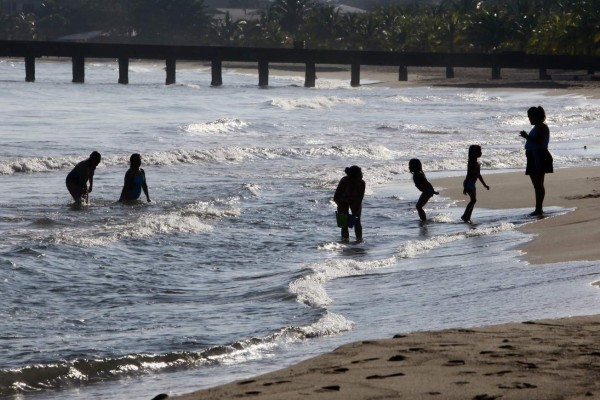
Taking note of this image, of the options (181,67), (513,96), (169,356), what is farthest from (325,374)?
(181,67)

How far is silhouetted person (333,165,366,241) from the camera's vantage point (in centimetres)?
1345

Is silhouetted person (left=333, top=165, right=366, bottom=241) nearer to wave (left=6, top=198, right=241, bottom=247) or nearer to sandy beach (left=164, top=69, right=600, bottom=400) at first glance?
wave (left=6, top=198, right=241, bottom=247)

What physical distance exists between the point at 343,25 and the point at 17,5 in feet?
232

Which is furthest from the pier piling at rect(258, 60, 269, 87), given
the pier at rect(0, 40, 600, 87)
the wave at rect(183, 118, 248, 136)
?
the wave at rect(183, 118, 248, 136)

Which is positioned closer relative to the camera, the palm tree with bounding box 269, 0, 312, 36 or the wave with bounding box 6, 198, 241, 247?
the wave with bounding box 6, 198, 241, 247

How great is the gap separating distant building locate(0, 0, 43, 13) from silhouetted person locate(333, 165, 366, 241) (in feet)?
491

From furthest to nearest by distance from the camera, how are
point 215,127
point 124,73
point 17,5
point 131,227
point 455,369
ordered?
point 17,5 → point 124,73 → point 215,127 → point 131,227 → point 455,369

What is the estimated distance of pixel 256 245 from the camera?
13.5 metres

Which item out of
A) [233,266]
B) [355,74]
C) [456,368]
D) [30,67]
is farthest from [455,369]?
[355,74]

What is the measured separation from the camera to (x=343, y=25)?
111 meters

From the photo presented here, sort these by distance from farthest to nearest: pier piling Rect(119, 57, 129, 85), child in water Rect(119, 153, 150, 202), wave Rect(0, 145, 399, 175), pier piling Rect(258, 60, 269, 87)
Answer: pier piling Rect(258, 60, 269, 87)
pier piling Rect(119, 57, 129, 85)
wave Rect(0, 145, 399, 175)
child in water Rect(119, 153, 150, 202)

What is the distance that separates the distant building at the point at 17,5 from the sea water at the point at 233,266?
134m

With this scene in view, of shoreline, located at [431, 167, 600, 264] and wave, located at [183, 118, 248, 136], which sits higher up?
shoreline, located at [431, 167, 600, 264]

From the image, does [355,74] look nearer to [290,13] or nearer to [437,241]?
[290,13]
